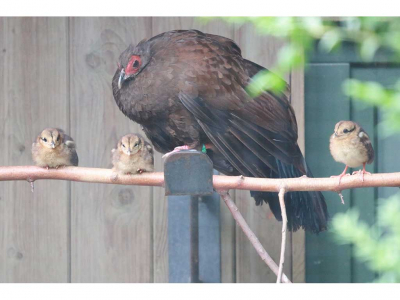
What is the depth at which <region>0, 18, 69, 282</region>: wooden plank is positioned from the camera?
1249 millimetres

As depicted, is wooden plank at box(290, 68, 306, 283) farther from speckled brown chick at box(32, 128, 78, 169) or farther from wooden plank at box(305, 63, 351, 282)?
speckled brown chick at box(32, 128, 78, 169)

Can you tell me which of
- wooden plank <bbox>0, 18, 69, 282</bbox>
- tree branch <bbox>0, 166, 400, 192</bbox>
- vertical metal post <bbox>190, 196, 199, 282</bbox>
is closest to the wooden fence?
wooden plank <bbox>0, 18, 69, 282</bbox>

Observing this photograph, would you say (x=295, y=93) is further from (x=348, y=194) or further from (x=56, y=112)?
(x=56, y=112)

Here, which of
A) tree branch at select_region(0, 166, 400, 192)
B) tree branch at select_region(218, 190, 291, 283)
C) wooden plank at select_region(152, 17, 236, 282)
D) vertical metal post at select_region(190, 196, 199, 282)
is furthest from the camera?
wooden plank at select_region(152, 17, 236, 282)

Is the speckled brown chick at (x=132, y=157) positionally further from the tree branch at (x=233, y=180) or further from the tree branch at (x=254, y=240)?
the tree branch at (x=254, y=240)

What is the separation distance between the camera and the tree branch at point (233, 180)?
38.9 inches

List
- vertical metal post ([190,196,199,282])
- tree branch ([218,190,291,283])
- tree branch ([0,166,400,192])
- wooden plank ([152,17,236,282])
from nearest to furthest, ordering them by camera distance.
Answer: tree branch ([0,166,400,192]) → tree branch ([218,190,291,283]) → vertical metal post ([190,196,199,282]) → wooden plank ([152,17,236,282])

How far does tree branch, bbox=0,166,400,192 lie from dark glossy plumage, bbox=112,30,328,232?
0.30ft

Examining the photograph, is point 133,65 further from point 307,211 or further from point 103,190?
point 307,211

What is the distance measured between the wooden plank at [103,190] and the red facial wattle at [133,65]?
144 mm

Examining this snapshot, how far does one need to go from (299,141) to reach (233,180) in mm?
285

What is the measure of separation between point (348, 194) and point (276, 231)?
212 millimetres

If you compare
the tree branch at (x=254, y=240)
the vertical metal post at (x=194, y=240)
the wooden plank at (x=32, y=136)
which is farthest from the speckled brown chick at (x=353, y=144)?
the wooden plank at (x=32, y=136)
